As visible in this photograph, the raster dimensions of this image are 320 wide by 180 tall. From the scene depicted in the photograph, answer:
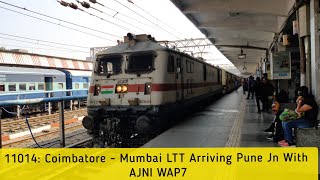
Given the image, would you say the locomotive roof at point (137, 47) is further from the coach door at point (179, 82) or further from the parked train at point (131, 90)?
the coach door at point (179, 82)

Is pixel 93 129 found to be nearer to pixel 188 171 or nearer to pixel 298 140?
pixel 188 171

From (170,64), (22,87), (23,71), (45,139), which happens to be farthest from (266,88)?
(23,71)

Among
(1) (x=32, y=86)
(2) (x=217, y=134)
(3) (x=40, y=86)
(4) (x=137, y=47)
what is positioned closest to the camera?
(2) (x=217, y=134)

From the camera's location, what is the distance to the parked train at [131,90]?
9.34 meters

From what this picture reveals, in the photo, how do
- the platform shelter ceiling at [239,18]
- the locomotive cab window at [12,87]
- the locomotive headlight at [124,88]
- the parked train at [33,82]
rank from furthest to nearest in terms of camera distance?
the locomotive cab window at [12,87], the parked train at [33,82], the platform shelter ceiling at [239,18], the locomotive headlight at [124,88]

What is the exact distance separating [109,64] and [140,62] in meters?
1.06

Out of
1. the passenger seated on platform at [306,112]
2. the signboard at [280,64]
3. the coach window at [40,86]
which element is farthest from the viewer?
the coach window at [40,86]

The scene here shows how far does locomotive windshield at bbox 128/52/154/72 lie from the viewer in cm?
972

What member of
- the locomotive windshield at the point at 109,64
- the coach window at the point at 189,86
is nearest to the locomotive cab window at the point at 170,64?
the locomotive windshield at the point at 109,64

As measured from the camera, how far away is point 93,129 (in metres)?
9.66

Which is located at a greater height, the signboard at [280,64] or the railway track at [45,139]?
the signboard at [280,64]

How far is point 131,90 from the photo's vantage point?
9602mm

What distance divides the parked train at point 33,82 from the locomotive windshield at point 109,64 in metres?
6.17

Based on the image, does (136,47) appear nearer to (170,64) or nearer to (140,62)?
(140,62)
